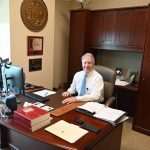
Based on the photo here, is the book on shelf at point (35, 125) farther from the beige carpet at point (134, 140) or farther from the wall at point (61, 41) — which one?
the wall at point (61, 41)

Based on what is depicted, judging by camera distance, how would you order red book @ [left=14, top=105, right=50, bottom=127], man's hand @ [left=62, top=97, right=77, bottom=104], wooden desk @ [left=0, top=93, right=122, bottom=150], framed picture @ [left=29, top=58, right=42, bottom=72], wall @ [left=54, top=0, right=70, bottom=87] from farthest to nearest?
wall @ [left=54, top=0, right=70, bottom=87] → framed picture @ [left=29, top=58, right=42, bottom=72] → man's hand @ [left=62, top=97, right=77, bottom=104] → red book @ [left=14, top=105, right=50, bottom=127] → wooden desk @ [left=0, top=93, right=122, bottom=150]

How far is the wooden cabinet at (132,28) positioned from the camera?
3.14 meters

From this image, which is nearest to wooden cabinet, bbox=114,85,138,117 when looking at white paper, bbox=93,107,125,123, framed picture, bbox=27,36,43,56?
framed picture, bbox=27,36,43,56

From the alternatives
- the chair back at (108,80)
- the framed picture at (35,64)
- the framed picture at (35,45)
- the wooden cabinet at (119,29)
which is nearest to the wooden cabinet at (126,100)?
the wooden cabinet at (119,29)

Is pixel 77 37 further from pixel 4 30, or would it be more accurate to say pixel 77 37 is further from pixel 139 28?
pixel 4 30

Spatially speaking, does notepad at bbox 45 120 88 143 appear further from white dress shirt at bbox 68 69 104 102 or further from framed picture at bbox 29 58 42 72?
framed picture at bbox 29 58 42 72

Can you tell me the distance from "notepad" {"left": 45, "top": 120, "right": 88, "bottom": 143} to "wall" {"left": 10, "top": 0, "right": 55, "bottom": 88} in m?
1.78

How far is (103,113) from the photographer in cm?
179

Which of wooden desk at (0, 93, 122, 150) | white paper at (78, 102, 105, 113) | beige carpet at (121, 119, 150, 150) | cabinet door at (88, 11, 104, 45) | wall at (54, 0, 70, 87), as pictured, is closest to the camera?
wooden desk at (0, 93, 122, 150)

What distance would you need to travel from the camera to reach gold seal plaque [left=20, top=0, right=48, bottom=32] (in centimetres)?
297

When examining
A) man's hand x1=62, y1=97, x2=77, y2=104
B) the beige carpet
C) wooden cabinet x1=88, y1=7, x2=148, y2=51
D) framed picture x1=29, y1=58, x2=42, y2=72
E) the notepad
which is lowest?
the beige carpet

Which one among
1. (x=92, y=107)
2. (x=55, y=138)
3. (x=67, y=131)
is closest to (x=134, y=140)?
(x=92, y=107)

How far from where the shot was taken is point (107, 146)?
163 centimetres

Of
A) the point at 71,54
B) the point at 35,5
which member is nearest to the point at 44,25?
the point at 35,5
